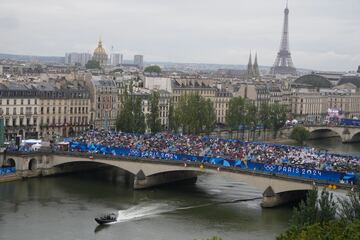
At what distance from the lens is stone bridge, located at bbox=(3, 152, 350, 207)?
52188mm

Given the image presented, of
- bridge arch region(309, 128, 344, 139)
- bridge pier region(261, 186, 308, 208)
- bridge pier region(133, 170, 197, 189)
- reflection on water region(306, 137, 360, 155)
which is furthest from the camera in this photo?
bridge arch region(309, 128, 344, 139)

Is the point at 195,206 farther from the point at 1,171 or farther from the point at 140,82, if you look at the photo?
the point at 140,82

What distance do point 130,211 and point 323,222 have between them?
17138 millimetres

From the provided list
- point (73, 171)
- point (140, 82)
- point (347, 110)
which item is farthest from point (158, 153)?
point (347, 110)

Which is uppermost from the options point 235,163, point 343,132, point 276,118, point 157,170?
point 276,118

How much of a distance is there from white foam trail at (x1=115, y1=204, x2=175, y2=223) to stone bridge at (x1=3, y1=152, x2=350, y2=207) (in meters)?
5.28

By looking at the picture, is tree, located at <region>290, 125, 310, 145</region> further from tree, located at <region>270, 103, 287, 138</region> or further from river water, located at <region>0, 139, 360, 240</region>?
river water, located at <region>0, 139, 360, 240</region>

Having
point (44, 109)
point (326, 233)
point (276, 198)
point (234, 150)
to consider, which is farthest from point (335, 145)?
point (326, 233)

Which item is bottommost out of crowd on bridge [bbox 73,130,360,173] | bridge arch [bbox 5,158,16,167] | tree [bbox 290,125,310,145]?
bridge arch [bbox 5,158,16,167]

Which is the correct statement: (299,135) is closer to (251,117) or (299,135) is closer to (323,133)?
(251,117)

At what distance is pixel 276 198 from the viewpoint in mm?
52844

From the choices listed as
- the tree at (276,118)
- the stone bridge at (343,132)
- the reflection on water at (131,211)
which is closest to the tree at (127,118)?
the reflection on water at (131,211)

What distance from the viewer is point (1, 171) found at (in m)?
60.3

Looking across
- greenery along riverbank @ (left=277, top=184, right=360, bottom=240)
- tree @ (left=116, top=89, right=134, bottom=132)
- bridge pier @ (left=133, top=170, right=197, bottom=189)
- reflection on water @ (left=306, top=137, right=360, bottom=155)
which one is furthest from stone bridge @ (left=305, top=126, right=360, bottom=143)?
greenery along riverbank @ (left=277, top=184, right=360, bottom=240)
